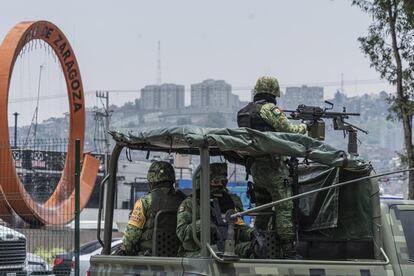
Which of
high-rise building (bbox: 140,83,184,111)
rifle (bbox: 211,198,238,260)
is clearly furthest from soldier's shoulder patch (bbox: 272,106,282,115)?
high-rise building (bbox: 140,83,184,111)

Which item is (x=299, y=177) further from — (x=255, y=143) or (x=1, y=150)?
(x=1, y=150)

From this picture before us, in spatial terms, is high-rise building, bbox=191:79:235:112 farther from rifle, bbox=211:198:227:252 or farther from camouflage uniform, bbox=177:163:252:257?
rifle, bbox=211:198:227:252

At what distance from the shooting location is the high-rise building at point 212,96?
80500 millimetres

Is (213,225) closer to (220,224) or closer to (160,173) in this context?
(220,224)

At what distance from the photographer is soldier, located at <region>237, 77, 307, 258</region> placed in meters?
6.31

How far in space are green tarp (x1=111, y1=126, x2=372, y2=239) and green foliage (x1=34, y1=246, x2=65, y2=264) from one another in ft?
16.6

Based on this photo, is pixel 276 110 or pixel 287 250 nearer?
pixel 287 250

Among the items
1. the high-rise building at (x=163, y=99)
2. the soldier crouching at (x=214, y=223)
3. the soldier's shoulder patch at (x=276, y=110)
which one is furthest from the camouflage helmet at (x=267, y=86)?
the high-rise building at (x=163, y=99)

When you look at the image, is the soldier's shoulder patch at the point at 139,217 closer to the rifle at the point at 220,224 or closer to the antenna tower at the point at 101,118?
the rifle at the point at 220,224

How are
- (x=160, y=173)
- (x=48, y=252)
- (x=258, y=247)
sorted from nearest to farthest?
(x=258, y=247), (x=160, y=173), (x=48, y=252)

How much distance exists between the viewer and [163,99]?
115062 mm

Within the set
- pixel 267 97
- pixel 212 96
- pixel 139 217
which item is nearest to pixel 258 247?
pixel 139 217

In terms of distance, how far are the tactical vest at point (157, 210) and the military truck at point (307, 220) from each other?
10cm

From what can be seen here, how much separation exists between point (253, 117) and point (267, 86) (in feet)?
1.21
